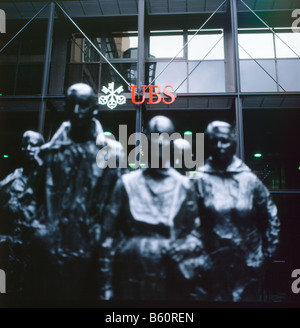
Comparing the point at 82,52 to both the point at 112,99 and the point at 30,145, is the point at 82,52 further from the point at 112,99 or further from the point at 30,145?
the point at 30,145

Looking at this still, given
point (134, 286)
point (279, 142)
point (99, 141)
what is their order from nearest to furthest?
1. point (134, 286)
2. point (99, 141)
3. point (279, 142)

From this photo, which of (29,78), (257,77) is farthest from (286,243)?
(29,78)

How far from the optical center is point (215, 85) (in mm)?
9016

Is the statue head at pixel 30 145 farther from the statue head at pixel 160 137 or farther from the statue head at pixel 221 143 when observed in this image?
the statue head at pixel 221 143

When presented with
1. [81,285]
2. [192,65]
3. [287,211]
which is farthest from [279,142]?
[81,285]

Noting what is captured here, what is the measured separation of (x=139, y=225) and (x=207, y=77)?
6630mm

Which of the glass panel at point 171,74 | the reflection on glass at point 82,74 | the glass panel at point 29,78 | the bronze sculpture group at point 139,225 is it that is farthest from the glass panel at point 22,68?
the bronze sculpture group at point 139,225

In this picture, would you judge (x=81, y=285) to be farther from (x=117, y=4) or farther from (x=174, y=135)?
(x=117, y=4)

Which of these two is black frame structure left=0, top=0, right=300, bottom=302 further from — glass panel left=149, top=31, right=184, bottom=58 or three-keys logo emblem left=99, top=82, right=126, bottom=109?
three-keys logo emblem left=99, top=82, right=126, bottom=109

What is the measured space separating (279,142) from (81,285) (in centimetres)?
802

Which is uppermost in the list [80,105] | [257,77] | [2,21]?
[2,21]

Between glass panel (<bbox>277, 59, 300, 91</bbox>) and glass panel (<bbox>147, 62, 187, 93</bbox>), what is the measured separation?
275 centimetres

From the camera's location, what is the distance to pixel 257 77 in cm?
893

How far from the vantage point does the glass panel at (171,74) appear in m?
9.02
